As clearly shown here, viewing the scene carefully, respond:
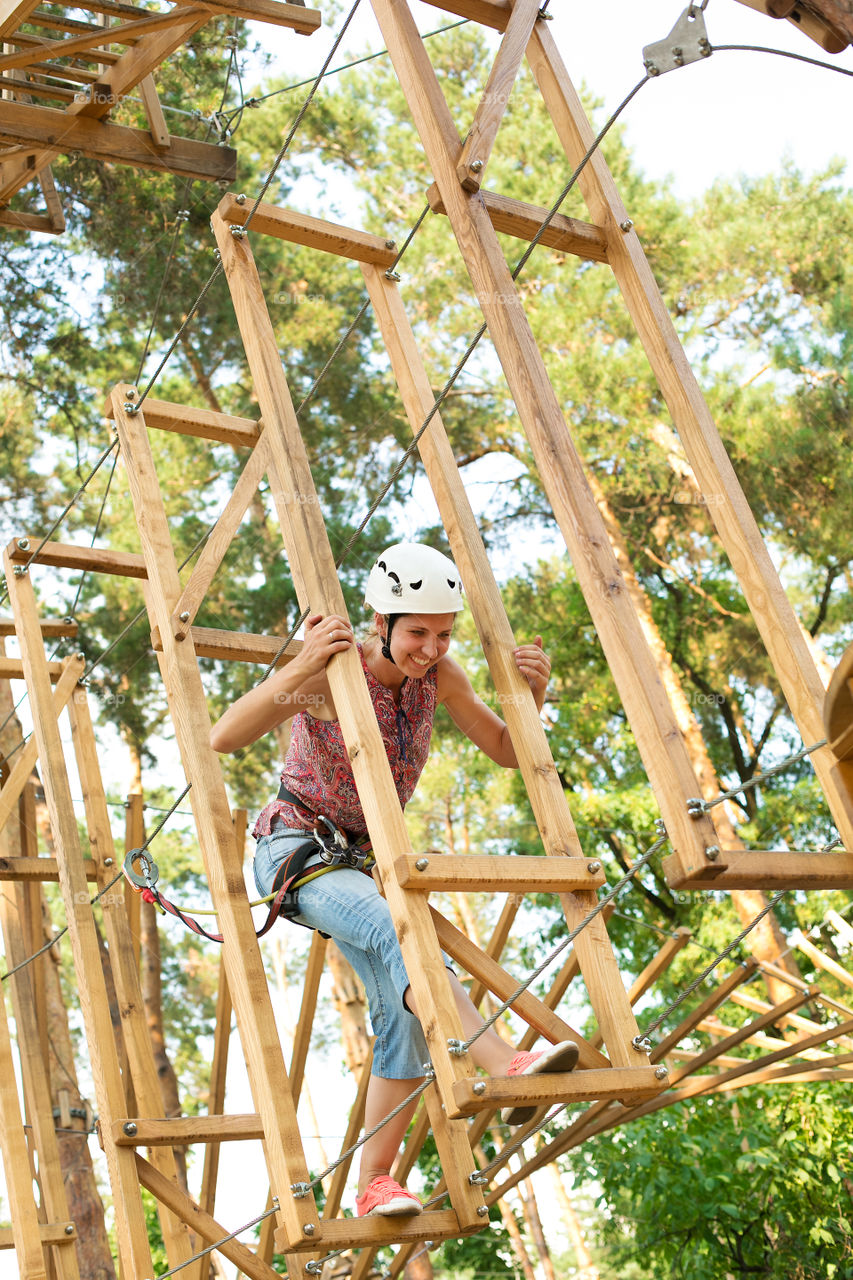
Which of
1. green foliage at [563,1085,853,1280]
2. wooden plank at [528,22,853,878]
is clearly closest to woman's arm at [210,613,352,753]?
wooden plank at [528,22,853,878]

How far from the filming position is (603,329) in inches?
585

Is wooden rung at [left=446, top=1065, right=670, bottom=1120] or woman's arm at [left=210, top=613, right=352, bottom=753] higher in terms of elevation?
woman's arm at [left=210, top=613, right=352, bottom=753]

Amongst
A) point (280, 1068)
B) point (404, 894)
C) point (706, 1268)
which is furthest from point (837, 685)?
point (706, 1268)

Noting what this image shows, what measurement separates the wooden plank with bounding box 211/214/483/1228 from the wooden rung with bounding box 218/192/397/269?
0.10m

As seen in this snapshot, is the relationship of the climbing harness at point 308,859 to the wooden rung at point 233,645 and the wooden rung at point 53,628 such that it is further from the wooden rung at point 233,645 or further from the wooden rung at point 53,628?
the wooden rung at point 53,628

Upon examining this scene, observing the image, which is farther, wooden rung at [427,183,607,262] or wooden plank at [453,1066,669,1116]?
wooden rung at [427,183,607,262]

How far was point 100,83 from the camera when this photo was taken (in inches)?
238

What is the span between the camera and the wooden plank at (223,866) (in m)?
3.76

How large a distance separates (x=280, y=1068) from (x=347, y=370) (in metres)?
10.9

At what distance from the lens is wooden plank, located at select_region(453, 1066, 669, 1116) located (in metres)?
3.02

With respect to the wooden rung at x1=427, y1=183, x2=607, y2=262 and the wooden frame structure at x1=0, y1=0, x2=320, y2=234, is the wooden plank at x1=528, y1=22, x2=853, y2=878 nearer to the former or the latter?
the wooden rung at x1=427, y1=183, x2=607, y2=262

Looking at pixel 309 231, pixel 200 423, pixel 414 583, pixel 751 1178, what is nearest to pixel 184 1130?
pixel 414 583

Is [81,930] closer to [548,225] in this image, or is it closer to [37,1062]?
[37,1062]

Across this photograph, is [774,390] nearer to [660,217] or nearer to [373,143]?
[660,217]
